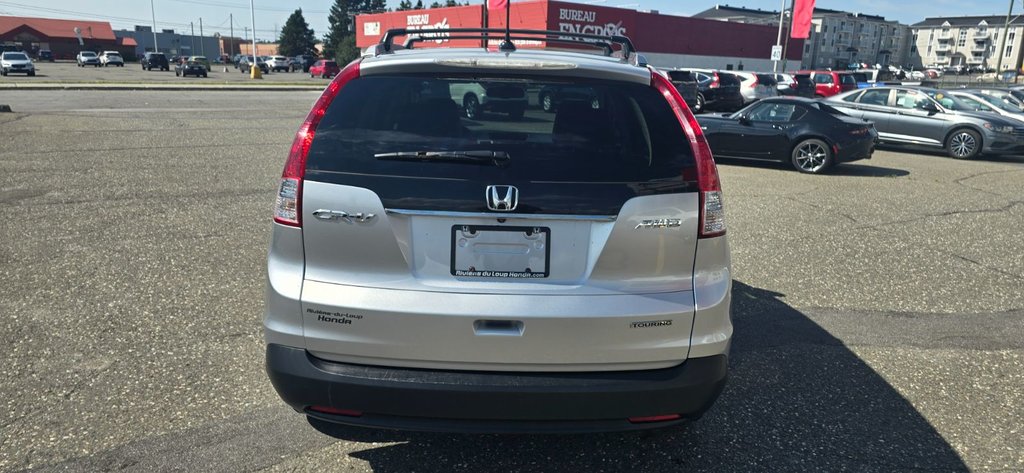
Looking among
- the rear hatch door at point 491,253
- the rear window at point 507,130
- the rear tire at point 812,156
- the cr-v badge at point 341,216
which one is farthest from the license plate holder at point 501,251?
the rear tire at point 812,156

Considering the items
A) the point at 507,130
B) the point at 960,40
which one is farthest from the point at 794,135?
the point at 960,40

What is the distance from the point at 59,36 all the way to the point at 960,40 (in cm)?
15002

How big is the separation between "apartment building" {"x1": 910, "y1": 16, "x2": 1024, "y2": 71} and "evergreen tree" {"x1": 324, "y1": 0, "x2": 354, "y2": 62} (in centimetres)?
10159

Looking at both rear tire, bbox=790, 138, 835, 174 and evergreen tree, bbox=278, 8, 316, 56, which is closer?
rear tire, bbox=790, 138, 835, 174

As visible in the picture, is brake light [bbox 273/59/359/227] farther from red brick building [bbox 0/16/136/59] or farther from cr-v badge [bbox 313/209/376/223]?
red brick building [bbox 0/16/136/59]

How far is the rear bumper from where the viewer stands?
253cm

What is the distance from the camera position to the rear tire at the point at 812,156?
39.9ft

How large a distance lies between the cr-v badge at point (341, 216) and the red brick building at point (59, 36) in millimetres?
112610

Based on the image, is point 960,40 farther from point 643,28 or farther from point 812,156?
point 812,156

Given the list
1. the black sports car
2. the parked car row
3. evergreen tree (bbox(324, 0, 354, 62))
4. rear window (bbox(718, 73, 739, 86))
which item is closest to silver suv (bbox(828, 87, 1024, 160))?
the black sports car

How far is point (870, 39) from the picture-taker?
11744 centimetres

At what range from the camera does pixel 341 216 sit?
2562 mm

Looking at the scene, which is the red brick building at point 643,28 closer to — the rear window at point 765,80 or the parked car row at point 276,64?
the rear window at point 765,80

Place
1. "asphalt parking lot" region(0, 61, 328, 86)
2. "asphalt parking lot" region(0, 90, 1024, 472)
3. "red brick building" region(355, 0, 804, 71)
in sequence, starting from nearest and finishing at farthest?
"asphalt parking lot" region(0, 90, 1024, 472) < "asphalt parking lot" region(0, 61, 328, 86) < "red brick building" region(355, 0, 804, 71)
